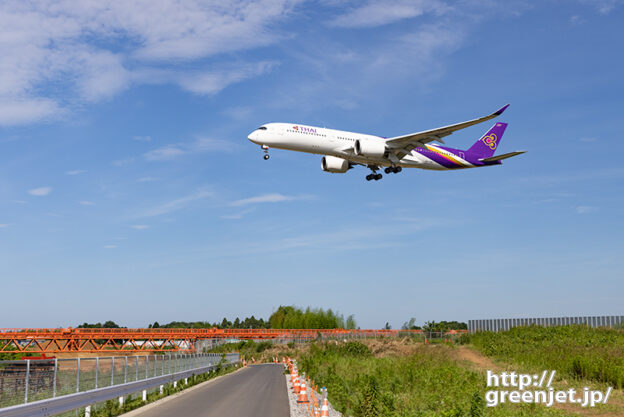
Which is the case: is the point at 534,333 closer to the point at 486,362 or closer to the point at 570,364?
the point at 486,362

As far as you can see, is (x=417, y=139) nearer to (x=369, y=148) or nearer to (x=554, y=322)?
(x=369, y=148)

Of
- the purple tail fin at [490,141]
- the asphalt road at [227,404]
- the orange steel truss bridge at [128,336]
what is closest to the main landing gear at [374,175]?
the purple tail fin at [490,141]

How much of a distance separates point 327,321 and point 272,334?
3368 cm

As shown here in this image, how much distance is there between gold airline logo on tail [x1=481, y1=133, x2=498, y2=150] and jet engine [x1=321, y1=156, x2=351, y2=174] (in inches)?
643

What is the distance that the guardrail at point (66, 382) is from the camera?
39.6ft

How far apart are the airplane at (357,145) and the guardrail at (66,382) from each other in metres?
14.7

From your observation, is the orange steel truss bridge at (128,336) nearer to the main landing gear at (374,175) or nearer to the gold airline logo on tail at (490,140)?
the gold airline logo on tail at (490,140)

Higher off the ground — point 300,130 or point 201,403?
point 300,130

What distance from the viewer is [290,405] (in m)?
19.5

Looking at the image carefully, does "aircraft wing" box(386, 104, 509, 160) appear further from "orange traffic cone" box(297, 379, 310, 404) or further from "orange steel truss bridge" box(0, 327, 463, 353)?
"orange steel truss bridge" box(0, 327, 463, 353)

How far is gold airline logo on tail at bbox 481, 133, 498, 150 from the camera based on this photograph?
48694 millimetres

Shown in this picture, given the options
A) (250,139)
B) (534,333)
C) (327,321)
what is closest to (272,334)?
(327,321)

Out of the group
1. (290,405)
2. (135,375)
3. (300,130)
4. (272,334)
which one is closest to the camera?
(290,405)

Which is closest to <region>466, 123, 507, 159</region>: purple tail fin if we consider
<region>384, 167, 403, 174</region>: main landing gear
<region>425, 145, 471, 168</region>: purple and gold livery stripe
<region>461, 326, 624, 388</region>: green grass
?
<region>425, 145, 471, 168</region>: purple and gold livery stripe
